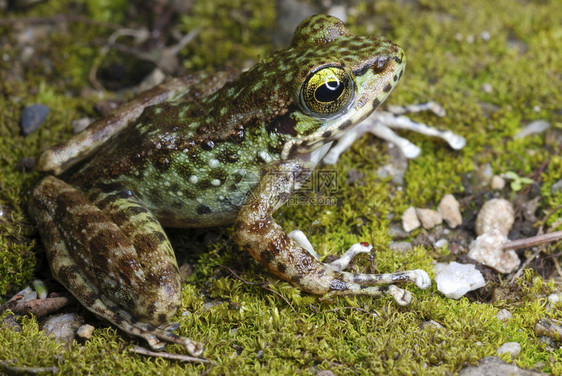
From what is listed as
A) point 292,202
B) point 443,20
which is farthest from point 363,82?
point 443,20

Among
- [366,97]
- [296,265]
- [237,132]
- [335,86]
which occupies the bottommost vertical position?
[296,265]

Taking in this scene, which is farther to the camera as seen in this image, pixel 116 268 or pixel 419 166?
pixel 419 166

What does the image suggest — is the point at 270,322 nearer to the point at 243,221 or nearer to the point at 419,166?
the point at 243,221

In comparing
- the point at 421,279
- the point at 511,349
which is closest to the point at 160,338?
the point at 421,279

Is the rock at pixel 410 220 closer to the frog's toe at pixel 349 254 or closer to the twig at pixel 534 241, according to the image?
the frog's toe at pixel 349 254

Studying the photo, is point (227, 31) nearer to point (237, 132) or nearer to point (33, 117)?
point (33, 117)

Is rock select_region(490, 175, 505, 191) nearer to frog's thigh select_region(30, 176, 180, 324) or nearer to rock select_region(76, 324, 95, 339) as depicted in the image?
frog's thigh select_region(30, 176, 180, 324)

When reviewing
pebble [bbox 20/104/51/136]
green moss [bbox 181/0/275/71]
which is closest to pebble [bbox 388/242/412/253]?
green moss [bbox 181/0/275/71]
